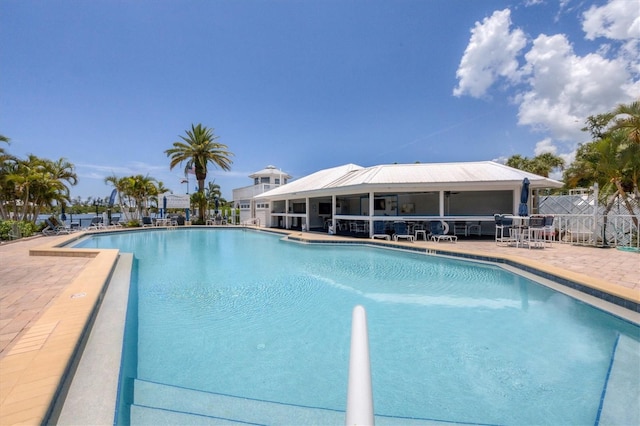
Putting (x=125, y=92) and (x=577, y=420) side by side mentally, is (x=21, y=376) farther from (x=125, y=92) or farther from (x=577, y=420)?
(x=125, y=92)

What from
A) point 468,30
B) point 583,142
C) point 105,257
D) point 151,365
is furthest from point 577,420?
point 583,142

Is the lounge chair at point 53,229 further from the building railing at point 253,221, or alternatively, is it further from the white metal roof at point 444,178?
the white metal roof at point 444,178

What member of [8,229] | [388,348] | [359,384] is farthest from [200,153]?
[359,384]

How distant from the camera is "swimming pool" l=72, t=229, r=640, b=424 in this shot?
2.99 meters

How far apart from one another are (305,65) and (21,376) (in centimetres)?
2252

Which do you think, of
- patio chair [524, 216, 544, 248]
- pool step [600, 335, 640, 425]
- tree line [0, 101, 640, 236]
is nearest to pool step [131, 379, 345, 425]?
pool step [600, 335, 640, 425]

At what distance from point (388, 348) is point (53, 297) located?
5890 millimetres

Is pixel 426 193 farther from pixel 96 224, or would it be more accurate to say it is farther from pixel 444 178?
pixel 96 224

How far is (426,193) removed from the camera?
1920cm

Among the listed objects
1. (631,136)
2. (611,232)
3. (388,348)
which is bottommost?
(388,348)

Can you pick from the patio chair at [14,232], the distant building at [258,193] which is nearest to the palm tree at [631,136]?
the distant building at [258,193]

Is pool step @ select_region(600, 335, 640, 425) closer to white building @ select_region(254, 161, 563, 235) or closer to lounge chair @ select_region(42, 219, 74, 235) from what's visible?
white building @ select_region(254, 161, 563, 235)

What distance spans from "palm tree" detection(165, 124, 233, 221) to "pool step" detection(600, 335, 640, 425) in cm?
2903

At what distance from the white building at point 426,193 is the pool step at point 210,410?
39.8 feet
